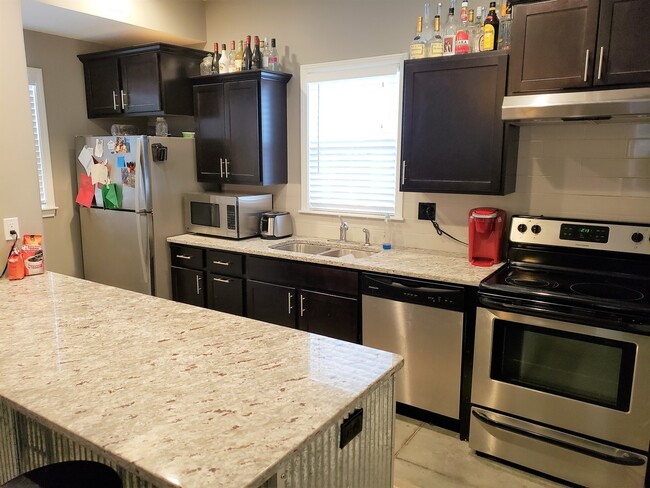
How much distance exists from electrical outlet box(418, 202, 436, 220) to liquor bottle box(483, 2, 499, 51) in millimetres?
1015

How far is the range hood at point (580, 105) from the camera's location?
218 centimetres

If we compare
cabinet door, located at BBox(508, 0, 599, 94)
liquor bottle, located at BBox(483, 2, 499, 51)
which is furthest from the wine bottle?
cabinet door, located at BBox(508, 0, 599, 94)

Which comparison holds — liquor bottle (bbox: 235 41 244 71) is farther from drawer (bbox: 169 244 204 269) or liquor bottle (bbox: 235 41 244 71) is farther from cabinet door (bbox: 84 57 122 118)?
drawer (bbox: 169 244 204 269)

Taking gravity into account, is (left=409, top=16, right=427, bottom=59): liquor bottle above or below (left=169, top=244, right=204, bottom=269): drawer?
above

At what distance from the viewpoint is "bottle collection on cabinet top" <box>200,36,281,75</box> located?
364 centimetres

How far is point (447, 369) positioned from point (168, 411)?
1.82 meters

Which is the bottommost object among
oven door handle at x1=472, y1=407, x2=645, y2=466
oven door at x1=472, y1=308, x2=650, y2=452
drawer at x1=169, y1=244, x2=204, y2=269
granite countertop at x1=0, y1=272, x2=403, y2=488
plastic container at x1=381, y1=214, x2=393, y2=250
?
oven door handle at x1=472, y1=407, x2=645, y2=466

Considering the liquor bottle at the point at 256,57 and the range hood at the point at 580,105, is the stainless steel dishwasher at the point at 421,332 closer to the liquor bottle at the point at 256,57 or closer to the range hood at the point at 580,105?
the range hood at the point at 580,105

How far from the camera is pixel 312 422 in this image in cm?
118

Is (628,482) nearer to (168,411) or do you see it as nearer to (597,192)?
(597,192)

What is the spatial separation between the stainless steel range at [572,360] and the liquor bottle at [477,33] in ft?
3.51

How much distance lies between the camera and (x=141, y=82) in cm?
388

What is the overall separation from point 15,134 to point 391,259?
7.08 feet

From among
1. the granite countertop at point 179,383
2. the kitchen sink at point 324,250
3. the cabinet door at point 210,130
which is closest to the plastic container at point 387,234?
the kitchen sink at point 324,250
